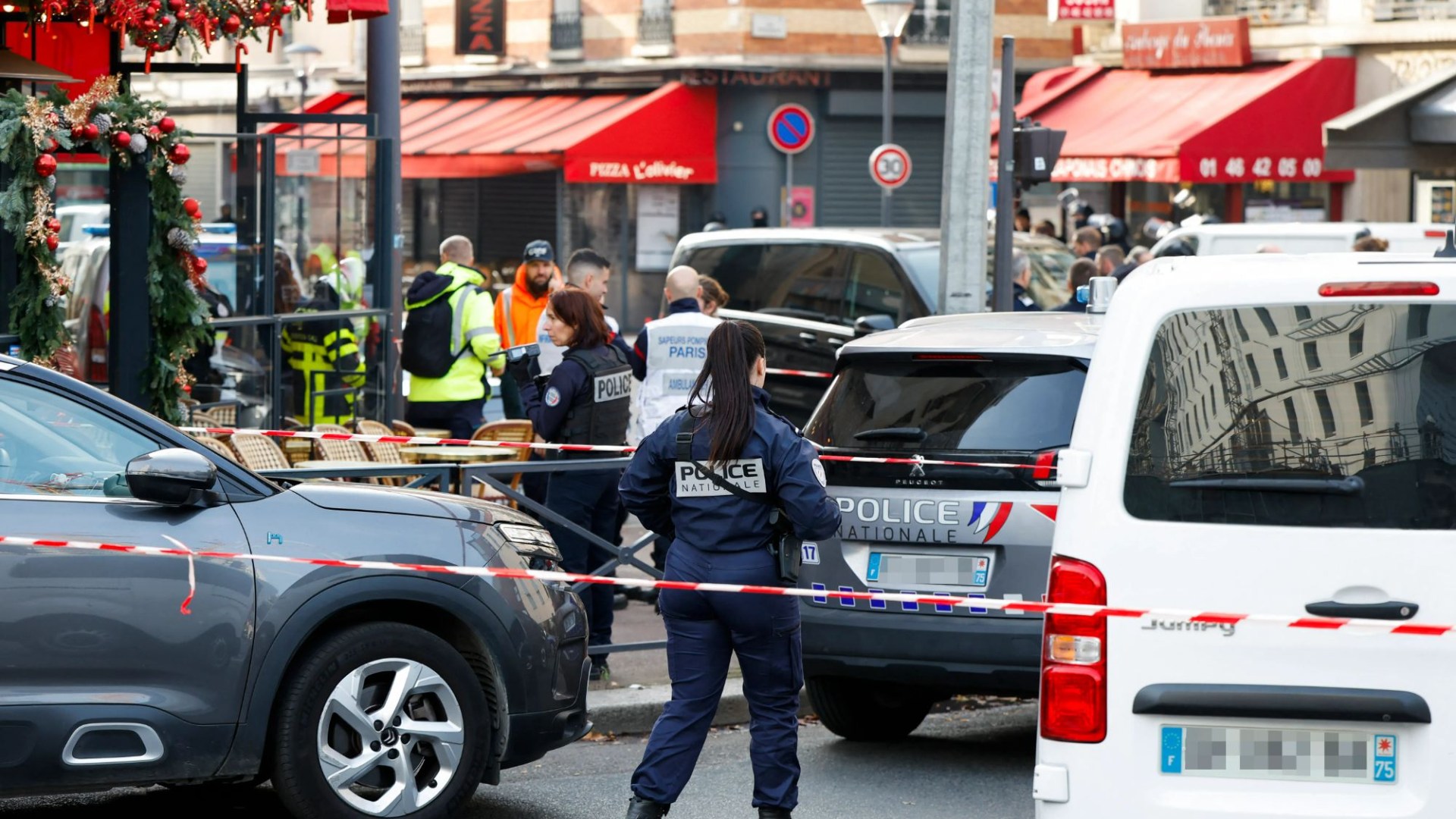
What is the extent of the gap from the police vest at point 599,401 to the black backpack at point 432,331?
3229mm

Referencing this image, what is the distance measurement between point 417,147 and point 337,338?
19827mm

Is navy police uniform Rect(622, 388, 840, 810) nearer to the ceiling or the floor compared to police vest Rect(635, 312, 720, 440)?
nearer to the floor

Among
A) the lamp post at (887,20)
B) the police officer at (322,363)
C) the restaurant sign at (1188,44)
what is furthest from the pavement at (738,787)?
→ the restaurant sign at (1188,44)

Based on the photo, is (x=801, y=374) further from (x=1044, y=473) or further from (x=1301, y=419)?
(x=1301, y=419)

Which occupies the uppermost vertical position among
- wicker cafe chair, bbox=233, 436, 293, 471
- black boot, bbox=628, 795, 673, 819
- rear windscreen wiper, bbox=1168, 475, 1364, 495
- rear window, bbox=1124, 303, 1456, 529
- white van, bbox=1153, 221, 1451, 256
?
white van, bbox=1153, 221, 1451, 256

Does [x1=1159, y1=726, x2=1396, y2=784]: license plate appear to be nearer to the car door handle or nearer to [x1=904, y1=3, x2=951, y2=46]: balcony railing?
the car door handle

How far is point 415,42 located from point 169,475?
30.3m

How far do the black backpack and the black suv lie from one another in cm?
240

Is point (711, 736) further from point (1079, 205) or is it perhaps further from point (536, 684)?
point (1079, 205)

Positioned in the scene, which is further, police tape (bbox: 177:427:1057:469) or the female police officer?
police tape (bbox: 177:427:1057:469)

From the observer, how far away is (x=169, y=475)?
5.31m

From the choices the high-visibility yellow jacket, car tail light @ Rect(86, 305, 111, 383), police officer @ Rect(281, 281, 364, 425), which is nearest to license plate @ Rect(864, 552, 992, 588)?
the high-visibility yellow jacket

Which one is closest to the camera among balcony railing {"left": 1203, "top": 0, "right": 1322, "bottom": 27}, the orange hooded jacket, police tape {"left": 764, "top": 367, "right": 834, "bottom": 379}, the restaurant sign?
the orange hooded jacket

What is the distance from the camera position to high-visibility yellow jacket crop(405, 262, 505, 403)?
11422mm
